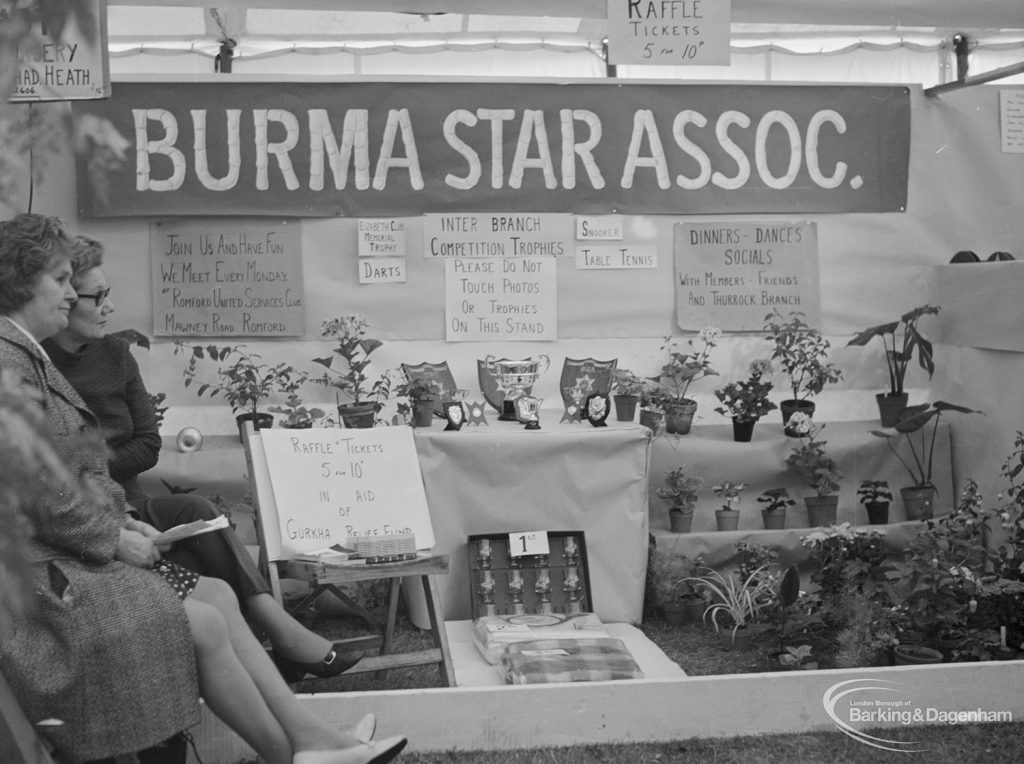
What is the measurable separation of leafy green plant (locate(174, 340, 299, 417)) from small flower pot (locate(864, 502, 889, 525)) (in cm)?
261

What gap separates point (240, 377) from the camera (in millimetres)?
5188

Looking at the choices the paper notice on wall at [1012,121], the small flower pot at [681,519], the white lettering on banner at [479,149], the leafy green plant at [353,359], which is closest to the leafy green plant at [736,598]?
the small flower pot at [681,519]

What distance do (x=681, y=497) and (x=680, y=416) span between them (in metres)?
0.37

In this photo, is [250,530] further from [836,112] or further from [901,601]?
[836,112]

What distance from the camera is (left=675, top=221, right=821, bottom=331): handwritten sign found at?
5594mm

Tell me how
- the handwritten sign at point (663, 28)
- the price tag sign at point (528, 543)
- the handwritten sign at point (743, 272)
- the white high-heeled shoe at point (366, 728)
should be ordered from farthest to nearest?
1. the handwritten sign at point (743, 272)
2. the price tag sign at point (528, 543)
3. the handwritten sign at point (663, 28)
4. the white high-heeled shoe at point (366, 728)

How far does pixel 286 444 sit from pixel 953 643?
2364 mm

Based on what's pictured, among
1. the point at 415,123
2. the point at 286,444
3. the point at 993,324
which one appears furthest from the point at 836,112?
the point at 286,444

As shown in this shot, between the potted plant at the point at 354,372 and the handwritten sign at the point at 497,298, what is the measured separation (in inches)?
16.6

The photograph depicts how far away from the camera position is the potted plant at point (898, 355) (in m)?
5.44

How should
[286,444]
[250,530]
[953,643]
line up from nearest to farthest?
[953,643]
[286,444]
[250,530]

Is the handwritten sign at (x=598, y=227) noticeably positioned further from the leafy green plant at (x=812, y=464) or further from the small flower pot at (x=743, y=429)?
the leafy green plant at (x=812, y=464)

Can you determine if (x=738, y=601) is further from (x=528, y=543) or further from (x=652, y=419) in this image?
(x=652, y=419)

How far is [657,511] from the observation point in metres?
5.30
